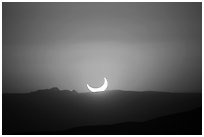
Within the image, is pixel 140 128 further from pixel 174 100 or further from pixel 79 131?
pixel 174 100

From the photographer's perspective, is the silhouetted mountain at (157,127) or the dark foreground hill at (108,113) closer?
the silhouetted mountain at (157,127)

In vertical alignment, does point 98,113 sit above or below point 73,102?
below

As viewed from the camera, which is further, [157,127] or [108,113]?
[108,113]

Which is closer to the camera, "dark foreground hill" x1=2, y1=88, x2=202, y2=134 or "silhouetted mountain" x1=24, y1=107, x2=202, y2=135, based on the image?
"silhouetted mountain" x1=24, y1=107, x2=202, y2=135

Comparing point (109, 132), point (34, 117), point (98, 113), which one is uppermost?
point (34, 117)

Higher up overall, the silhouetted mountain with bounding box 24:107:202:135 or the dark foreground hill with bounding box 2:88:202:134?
the dark foreground hill with bounding box 2:88:202:134

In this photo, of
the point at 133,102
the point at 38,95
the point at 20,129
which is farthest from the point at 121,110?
the point at 38,95

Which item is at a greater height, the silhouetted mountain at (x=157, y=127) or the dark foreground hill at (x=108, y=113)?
the dark foreground hill at (x=108, y=113)

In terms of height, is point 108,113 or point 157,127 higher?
point 108,113
